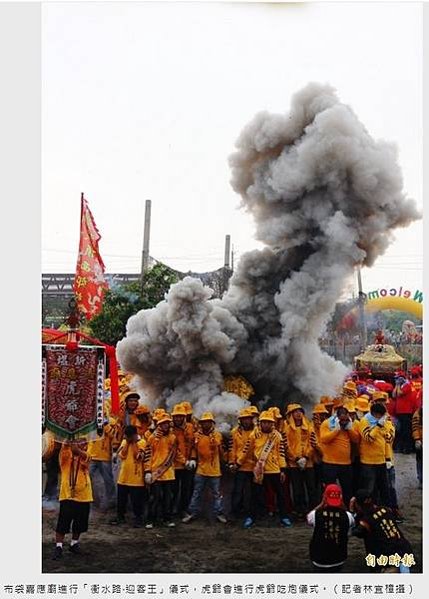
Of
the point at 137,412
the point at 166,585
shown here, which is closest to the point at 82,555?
the point at 166,585

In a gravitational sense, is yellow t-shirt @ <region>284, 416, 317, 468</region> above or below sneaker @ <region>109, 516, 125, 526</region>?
above

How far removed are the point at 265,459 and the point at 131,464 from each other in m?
1.01

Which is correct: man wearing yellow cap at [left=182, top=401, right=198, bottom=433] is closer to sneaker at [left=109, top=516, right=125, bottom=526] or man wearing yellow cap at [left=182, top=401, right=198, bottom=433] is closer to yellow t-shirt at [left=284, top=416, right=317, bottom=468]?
yellow t-shirt at [left=284, top=416, right=317, bottom=468]

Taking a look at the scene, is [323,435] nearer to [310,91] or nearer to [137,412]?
[137,412]

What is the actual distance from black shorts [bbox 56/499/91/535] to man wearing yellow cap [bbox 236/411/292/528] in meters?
1.18

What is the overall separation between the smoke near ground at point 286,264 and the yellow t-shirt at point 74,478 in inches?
37.7

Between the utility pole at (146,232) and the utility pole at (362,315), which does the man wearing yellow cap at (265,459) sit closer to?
the utility pole at (362,315)

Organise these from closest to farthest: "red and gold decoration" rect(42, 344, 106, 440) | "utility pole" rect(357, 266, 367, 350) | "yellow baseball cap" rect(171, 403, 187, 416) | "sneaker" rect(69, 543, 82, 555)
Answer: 1. "sneaker" rect(69, 543, 82, 555)
2. "red and gold decoration" rect(42, 344, 106, 440)
3. "yellow baseball cap" rect(171, 403, 187, 416)
4. "utility pole" rect(357, 266, 367, 350)

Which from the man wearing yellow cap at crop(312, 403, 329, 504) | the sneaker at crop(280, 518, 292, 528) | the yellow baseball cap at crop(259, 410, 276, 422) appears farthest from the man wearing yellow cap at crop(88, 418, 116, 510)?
the man wearing yellow cap at crop(312, 403, 329, 504)

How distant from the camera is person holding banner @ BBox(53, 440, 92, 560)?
474 centimetres

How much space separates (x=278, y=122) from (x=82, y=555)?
361 centimetres

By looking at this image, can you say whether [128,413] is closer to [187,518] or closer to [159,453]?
[159,453]

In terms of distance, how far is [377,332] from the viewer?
6453mm

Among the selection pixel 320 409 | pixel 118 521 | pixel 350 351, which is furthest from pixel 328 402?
pixel 118 521
